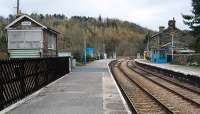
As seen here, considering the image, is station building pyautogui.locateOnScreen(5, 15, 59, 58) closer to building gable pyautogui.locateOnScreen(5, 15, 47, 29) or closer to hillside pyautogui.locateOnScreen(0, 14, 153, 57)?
building gable pyautogui.locateOnScreen(5, 15, 47, 29)

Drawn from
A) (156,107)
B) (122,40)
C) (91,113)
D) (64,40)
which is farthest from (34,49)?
(122,40)

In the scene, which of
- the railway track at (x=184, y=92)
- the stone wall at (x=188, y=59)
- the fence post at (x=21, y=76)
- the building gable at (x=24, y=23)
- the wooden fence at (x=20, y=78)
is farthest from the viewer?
the stone wall at (x=188, y=59)

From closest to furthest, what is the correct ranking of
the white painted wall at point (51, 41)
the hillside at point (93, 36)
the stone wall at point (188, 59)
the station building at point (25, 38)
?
the station building at point (25, 38)
the white painted wall at point (51, 41)
the stone wall at point (188, 59)
the hillside at point (93, 36)

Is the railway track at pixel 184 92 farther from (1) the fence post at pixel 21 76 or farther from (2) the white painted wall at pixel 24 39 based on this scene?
(2) the white painted wall at pixel 24 39

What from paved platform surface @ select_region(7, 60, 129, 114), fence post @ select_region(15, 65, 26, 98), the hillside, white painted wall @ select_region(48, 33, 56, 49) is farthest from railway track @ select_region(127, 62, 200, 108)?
the hillside

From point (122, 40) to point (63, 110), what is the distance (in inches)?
6768

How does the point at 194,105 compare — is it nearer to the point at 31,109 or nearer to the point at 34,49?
the point at 31,109

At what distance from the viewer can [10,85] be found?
1436 centimetres

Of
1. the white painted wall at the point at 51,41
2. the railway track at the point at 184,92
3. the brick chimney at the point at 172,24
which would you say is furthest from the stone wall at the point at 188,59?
the brick chimney at the point at 172,24

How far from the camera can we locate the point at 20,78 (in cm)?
1595

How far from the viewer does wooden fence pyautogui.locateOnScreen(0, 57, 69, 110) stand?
13.6 meters

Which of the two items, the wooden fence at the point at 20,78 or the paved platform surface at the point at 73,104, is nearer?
the paved platform surface at the point at 73,104

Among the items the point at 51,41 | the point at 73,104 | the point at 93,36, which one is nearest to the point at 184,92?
the point at 73,104

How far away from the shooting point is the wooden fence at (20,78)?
537 inches
